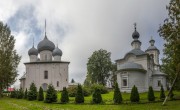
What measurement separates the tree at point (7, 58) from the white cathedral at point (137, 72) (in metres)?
18.2

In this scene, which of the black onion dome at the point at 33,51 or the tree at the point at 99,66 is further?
the black onion dome at the point at 33,51

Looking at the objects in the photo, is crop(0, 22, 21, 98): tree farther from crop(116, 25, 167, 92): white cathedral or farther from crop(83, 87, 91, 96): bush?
crop(116, 25, 167, 92): white cathedral

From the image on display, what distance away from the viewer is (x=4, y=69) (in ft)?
128

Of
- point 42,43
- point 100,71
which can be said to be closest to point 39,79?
point 42,43

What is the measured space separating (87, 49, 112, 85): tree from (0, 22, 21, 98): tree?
19468 millimetres

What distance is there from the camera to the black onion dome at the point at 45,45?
181ft

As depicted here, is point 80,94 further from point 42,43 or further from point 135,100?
point 42,43

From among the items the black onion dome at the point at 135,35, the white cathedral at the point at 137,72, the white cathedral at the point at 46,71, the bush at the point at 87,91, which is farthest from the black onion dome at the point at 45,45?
the bush at the point at 87,91

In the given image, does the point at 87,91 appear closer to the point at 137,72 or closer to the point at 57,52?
the point at 137,72

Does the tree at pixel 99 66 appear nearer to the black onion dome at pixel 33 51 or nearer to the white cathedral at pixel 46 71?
the white cathedral at pixel 46 71

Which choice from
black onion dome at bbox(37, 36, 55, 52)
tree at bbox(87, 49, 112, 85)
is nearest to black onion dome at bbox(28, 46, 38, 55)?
black onion dome at bbox(37, 36, 55, 52)

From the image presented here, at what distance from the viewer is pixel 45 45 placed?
55.3 meters

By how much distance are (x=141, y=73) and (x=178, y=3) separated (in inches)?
796

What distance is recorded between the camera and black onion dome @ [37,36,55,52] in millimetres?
55219
